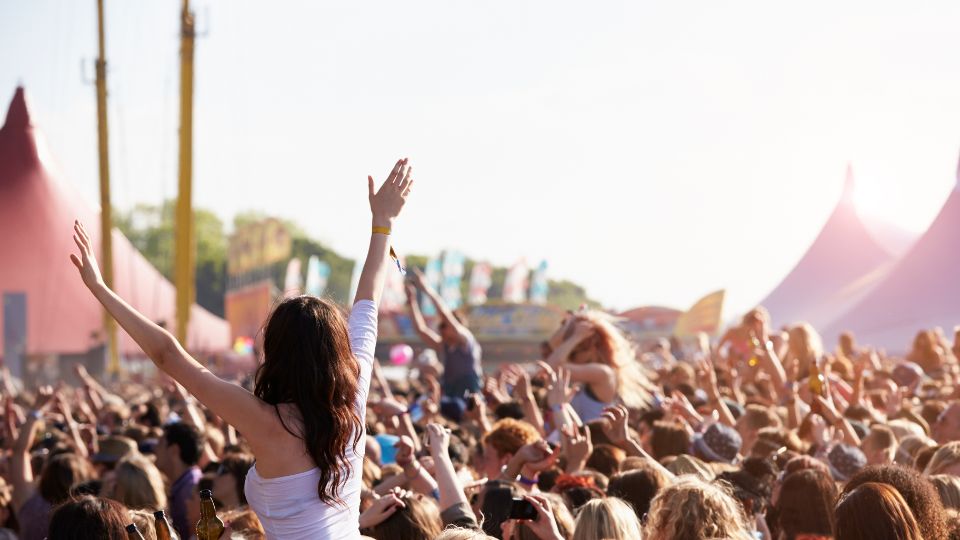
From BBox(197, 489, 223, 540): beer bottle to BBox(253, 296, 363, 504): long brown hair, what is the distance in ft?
0.90

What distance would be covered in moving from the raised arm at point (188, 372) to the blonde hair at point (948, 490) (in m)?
2.46

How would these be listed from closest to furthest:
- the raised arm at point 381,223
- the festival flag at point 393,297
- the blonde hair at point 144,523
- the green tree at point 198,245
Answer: the raised arm at point 381,223
the blonde hair at point 144,523
the festival flag at point 393,297
the green tree at point 198,245

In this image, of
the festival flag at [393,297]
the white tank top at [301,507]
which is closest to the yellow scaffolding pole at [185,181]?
the festival flag at [393,297]

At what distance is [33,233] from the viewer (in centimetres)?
4444

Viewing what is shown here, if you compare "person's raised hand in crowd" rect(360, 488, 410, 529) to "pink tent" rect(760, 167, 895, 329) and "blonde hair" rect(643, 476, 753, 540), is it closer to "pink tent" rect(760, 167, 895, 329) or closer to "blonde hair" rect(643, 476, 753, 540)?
"blonde hair" rect(643, 476, 753, 540)

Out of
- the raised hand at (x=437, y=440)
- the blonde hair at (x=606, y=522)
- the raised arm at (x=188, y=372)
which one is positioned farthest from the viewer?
the raised hand at (x=437, y=440)

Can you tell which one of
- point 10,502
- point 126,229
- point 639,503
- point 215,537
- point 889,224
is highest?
point 215,537

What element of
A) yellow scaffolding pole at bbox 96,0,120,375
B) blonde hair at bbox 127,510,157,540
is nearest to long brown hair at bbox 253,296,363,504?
blonde hair at bbox 127,510,157,540

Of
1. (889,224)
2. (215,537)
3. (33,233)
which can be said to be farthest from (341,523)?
(33,233)

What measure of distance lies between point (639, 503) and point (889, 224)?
109 ft

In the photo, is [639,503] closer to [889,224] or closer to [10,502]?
[10,502]

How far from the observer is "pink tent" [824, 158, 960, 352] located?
74.0 feet

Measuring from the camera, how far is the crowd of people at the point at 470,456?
297 centimetres

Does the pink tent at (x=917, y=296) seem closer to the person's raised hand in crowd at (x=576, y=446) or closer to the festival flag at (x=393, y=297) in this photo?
the person's raised hand in crowd at (x=576, y=446)
